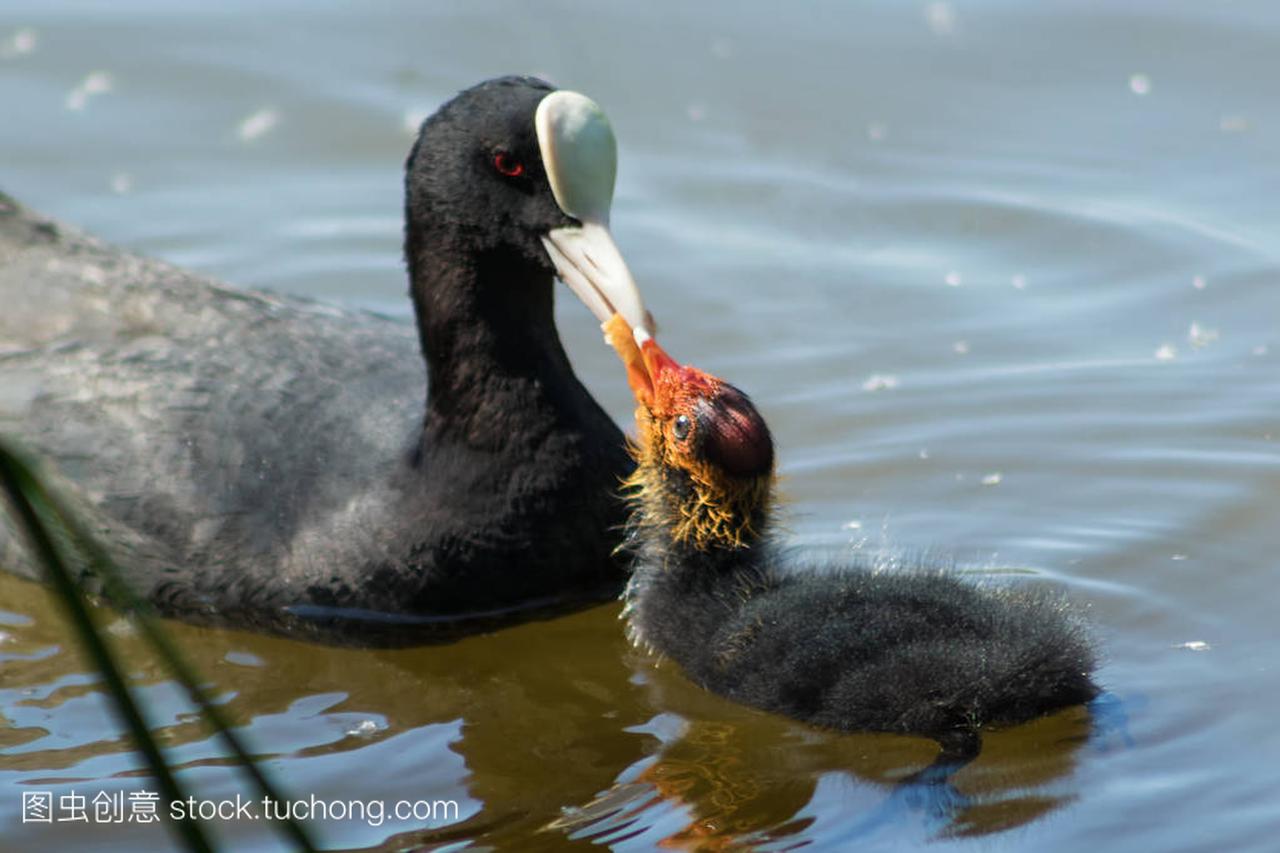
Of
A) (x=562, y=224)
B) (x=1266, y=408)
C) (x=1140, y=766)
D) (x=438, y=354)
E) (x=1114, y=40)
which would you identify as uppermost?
(x=1114, y=40)

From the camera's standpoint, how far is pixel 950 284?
6.50 m

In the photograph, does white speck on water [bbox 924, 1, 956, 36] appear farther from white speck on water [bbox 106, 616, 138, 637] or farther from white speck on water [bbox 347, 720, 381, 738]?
white speck on water [bbox 347, 720, 381, 738]

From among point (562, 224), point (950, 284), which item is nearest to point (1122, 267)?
point (950, 284)

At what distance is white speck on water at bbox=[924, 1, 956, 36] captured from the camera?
804 cm

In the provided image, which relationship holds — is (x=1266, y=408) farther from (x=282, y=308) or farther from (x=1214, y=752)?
(x=282, y=308)

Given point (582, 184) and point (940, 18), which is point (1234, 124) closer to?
point (940, 18)

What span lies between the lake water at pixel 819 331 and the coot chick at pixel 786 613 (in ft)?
0.65

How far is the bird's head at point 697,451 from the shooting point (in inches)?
154

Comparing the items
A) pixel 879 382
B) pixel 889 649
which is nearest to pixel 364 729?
pixel 889 649

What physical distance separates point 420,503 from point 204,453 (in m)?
0.63

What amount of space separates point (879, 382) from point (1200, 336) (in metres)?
1.10

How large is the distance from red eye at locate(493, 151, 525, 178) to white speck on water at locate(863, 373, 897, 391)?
6.36 ft

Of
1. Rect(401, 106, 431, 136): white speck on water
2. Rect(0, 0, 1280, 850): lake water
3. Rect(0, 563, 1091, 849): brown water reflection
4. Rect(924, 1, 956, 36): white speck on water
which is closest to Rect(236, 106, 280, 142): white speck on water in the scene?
Rect(0, 0, 1280, 850): lake water

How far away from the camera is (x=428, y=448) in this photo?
4.61 metres
